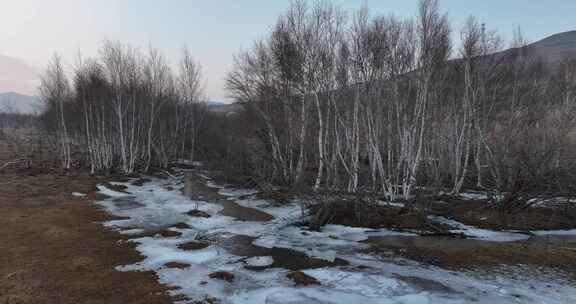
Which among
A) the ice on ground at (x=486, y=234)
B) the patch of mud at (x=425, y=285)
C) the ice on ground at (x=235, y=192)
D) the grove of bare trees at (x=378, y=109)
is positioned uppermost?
the grove of bare trees at (x=378, y=109)

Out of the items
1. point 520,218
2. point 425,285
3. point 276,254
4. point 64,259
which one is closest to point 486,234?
point 520,218

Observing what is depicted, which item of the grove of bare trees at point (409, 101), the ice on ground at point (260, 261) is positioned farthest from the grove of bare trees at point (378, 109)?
the ice on ground at point (260, 261)

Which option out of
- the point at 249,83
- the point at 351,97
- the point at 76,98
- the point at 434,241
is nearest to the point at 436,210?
the point at 434,241

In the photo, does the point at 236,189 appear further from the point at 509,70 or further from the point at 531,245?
the point at 509,70

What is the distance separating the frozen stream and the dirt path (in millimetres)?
461

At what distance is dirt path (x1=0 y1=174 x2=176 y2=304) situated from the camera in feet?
17.5

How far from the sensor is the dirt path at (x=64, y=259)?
5.34 m

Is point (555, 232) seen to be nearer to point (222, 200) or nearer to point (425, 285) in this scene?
point (425, 285)

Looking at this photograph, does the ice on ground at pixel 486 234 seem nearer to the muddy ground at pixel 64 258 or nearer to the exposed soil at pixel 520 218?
the exposed soil at pixel 520 218

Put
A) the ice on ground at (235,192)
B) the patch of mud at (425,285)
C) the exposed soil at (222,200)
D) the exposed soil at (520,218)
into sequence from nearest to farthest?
the patch of mud at (425,285)
the exposed soil at (520,218)
the exposed soil at (222,200)
the ice on ground at (235,192)

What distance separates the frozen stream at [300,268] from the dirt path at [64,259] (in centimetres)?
46

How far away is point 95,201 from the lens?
580 inches

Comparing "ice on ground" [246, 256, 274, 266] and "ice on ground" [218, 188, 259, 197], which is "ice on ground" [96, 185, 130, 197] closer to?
"ice on ground" [218, 188, 259, 197]

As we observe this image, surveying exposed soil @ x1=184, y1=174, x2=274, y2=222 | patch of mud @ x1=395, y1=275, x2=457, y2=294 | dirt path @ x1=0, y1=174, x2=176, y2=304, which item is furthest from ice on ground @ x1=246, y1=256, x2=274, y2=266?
exposed soil @ x1=184, y1=174, x2=274, y2=222
